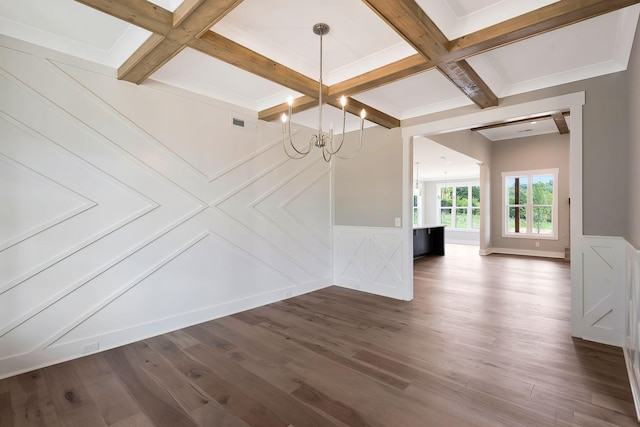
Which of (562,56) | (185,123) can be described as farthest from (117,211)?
(562,56)

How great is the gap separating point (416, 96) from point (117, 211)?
3541mm

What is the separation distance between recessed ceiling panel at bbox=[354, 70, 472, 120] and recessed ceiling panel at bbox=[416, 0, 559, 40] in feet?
2.55

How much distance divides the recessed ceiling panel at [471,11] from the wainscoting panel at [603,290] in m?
2.28

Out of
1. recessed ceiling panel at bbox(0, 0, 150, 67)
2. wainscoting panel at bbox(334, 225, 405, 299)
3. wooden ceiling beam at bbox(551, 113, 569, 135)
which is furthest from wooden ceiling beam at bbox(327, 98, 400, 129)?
wooden ceiling beam at bbox(551, 113, 569, 135)

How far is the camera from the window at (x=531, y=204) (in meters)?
7.97

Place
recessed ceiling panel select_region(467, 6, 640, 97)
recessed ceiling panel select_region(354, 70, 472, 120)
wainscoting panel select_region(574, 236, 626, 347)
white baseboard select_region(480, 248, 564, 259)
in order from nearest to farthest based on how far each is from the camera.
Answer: recessed ceiling panel select_region(467, 6, 640, 97)
wainscoting panel select_region(574, 236, 626, 347)
recessed ceiling panel select_region(354, 70, 472, 120)
white baseboard select_region(480, 248, 564, 259)

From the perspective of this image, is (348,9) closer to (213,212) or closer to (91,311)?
(213,212)

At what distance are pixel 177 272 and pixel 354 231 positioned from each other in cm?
274

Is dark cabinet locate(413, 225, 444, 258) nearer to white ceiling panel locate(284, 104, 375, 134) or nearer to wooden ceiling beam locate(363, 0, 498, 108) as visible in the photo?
white ceiling panel locate(284, 104, 375, 134)

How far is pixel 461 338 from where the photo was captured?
3.05 m

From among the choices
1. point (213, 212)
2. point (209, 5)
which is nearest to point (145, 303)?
point (213, 212)

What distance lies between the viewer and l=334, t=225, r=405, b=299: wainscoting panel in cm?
447

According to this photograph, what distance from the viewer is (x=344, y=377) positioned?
2371 mm

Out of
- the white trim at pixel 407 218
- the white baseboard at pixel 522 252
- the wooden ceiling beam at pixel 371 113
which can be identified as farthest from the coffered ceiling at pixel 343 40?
the white baseboard at pixel 522 252
